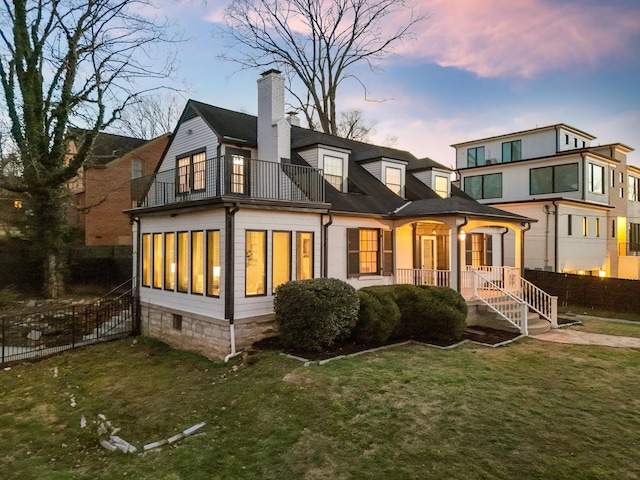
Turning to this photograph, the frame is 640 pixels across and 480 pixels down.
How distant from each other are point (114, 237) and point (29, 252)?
Result: 6313 millimetres

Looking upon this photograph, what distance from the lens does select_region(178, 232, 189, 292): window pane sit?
1176cm

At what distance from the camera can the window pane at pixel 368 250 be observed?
1354 centimetres

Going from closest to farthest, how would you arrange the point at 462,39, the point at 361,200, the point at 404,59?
1. the point at 361,200
2. the point at 462,39
3. the point at 404,59

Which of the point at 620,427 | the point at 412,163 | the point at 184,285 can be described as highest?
the point at 412,163

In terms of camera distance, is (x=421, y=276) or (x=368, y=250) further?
(x=421, y=276)

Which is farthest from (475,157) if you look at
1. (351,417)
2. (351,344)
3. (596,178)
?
(351,417)

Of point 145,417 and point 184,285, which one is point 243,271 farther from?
point 145,417

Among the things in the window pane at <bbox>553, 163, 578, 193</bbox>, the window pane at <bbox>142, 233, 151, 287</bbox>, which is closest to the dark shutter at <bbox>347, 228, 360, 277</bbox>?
the window pane at <bbox>142, 233, 151, 287</bbox>

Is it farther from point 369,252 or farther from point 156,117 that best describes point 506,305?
point 156,117

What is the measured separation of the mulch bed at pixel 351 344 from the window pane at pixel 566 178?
15.2 meters

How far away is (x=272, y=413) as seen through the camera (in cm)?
642

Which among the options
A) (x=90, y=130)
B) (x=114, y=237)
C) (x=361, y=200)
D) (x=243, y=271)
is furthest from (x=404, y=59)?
(x=114, y=237)

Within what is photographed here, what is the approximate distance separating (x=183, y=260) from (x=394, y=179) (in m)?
9.15

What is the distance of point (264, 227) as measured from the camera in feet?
34.8
